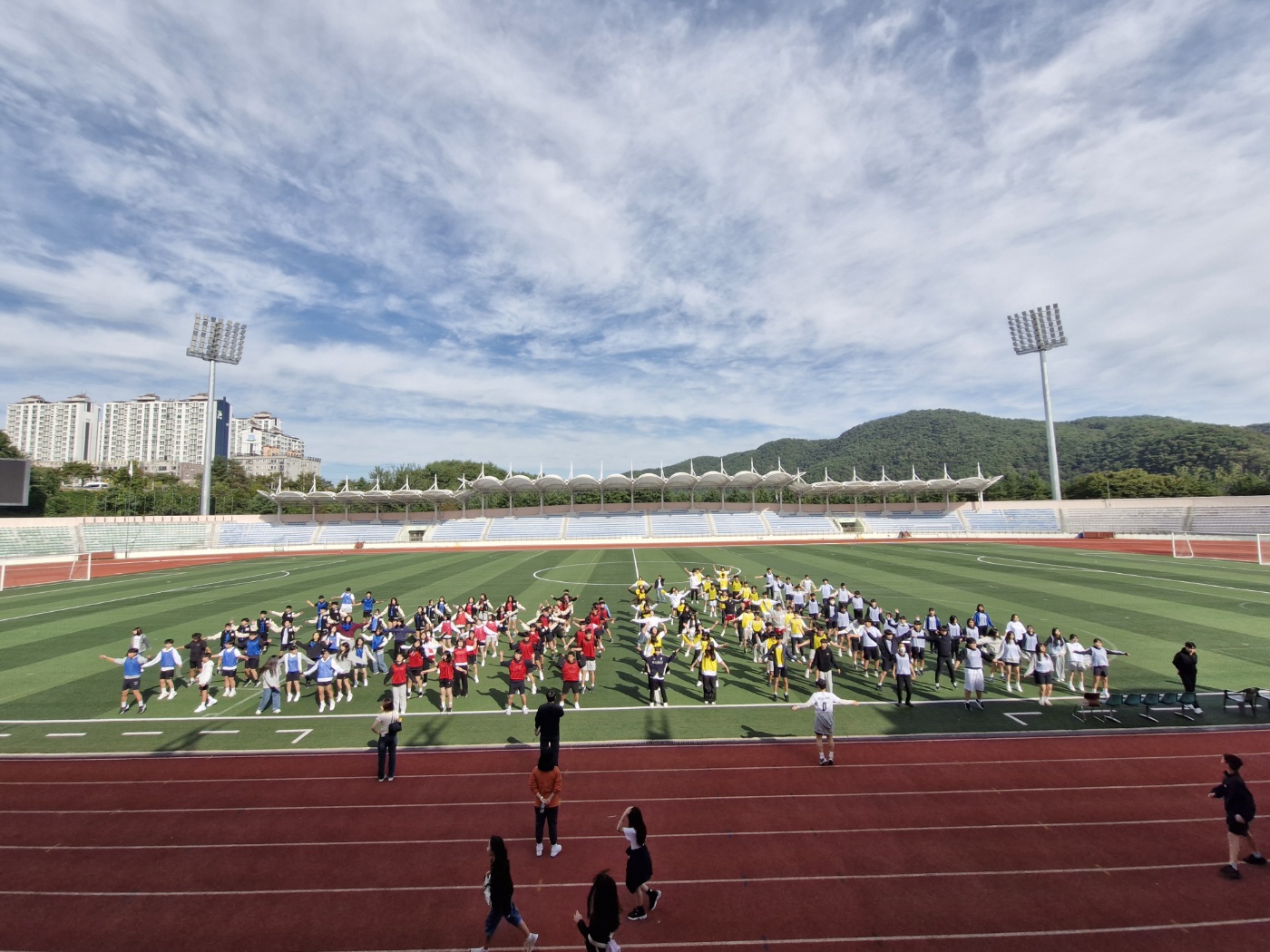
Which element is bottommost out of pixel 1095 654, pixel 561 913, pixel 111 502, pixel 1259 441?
pixel 561 913

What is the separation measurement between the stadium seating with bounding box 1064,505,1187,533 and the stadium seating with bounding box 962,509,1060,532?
166 centimetres

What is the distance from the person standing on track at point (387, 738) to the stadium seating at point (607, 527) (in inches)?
1963

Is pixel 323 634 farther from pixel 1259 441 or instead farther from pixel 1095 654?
pixel 1259 441

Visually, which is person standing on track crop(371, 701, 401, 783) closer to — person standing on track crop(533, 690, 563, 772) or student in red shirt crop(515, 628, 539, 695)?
person standing on track crop(533, 690, 563, 772)

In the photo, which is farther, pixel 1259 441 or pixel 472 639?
pixel 1259 441

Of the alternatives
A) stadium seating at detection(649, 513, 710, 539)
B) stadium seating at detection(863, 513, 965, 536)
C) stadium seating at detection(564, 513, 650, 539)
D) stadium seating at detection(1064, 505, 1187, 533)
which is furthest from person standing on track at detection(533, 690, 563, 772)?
stadium seating at detection(1064, 505, 1187, 533)

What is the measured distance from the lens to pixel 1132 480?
7206 centimetres

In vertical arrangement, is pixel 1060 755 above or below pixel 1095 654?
below

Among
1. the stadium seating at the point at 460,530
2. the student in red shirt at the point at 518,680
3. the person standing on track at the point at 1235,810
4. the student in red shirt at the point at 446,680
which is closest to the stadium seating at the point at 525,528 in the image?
the stadium seating at the point at 460,530

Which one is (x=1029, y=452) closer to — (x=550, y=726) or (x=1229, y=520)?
(x=1229, y=520)

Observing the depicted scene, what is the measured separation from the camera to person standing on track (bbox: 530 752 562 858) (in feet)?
25.4

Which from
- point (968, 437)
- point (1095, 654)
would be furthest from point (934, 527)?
point (968, 437)

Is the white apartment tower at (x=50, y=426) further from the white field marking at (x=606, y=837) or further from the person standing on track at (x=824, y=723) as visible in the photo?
the person standing on track at (x=824, y=723)

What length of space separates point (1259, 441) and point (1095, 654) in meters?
118
